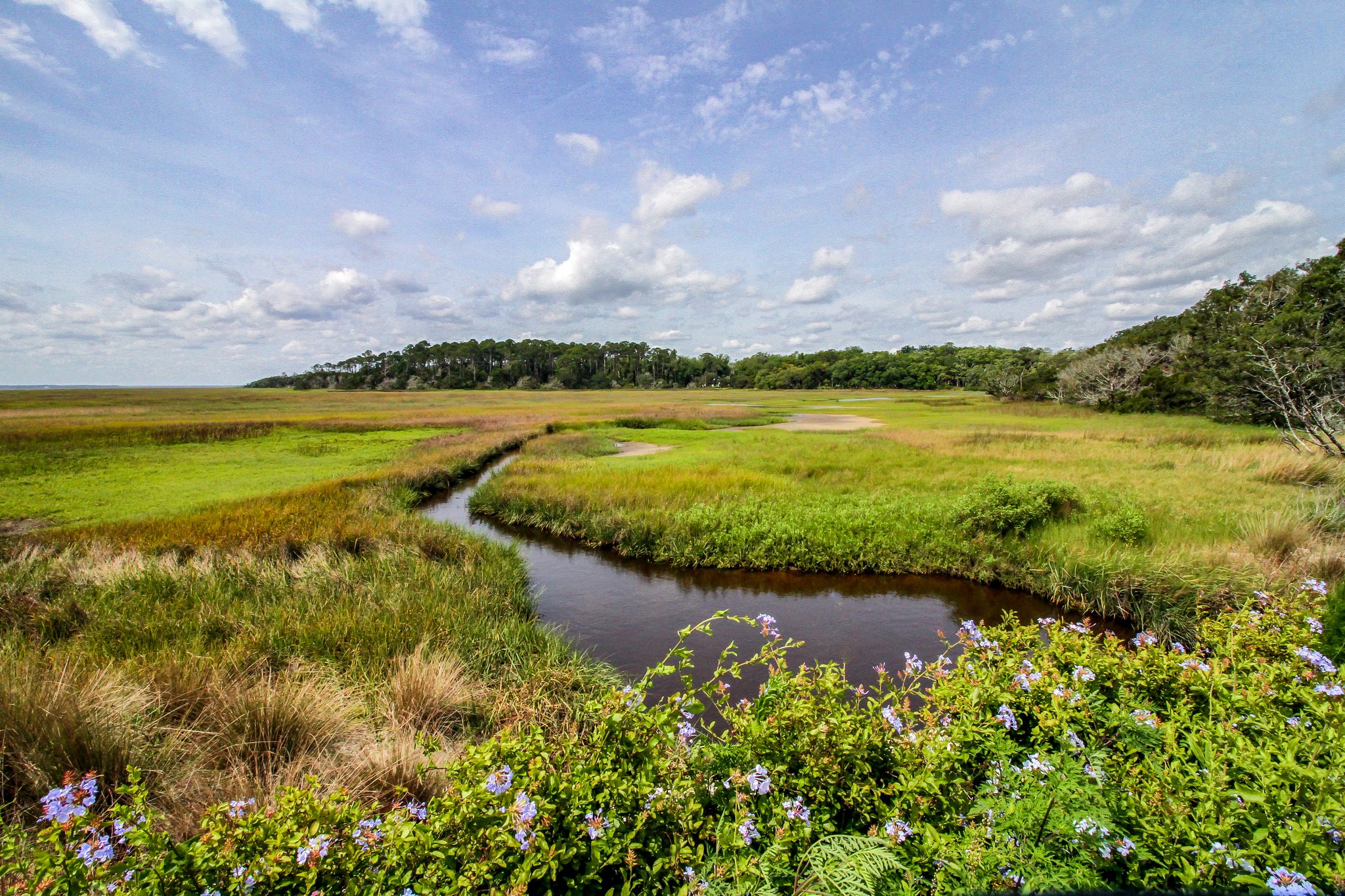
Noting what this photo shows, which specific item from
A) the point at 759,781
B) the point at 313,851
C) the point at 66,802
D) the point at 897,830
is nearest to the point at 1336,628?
the point at 897,830

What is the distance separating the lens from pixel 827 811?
3.47 meters

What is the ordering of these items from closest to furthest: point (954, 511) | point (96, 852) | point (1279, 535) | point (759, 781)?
point (96, 852) → point (759, 781) → point (1279, 535) → point (954, 511)

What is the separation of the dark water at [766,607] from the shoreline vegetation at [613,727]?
2.60ft

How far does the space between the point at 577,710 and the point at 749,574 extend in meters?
7.81

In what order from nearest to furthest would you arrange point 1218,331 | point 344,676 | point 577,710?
point 577,710
point 344,676
point 1218,331

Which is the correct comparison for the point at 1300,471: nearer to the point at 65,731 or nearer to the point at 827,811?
the point at 827,811

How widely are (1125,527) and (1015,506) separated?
213cm

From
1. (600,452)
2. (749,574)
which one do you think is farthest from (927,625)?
(600,452)

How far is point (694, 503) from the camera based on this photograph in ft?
53.2

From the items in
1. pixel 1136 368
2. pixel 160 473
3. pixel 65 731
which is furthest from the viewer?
pixel 1136 368

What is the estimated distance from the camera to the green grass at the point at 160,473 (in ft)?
51.7

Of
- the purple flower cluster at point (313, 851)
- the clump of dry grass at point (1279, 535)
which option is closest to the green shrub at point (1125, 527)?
the clump of dry grass at point (1279, 535)

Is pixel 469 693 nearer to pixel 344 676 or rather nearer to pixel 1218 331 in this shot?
pixel 344 676

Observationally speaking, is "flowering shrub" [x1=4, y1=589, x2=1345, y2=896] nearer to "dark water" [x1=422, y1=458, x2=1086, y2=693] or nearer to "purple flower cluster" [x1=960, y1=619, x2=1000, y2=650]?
"purple flower cluster" [x1=960, y1=619, x2=1000, y2=650]
